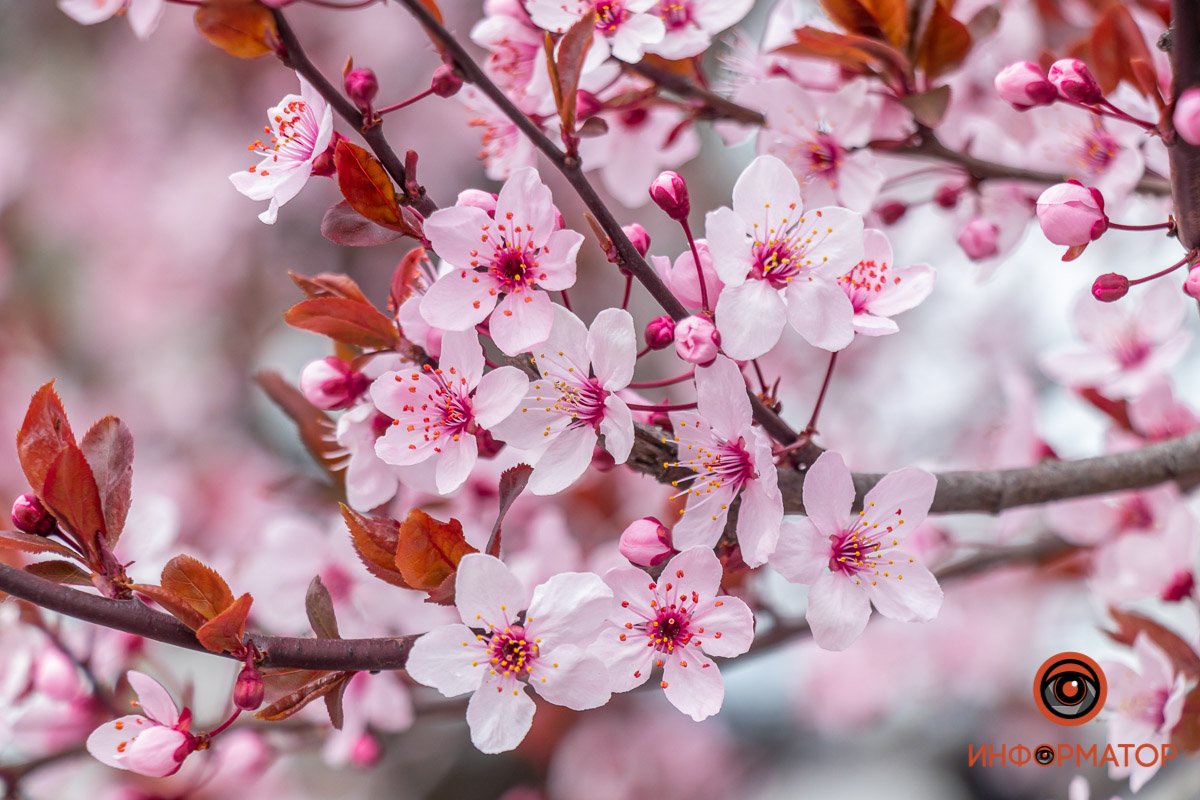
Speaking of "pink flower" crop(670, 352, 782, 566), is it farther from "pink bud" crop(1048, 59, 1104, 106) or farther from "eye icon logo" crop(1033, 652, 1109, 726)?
"eye icon logo" crop(1033, 652, 1109, 726)

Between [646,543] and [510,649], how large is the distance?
0.13 meters

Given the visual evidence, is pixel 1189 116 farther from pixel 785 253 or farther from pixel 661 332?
pixel 661 332

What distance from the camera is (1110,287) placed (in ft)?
2.78

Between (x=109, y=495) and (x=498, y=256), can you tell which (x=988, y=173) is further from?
(x=109, y=495)

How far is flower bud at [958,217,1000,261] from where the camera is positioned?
1.16m

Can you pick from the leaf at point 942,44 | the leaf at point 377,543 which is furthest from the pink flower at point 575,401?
the leaf at point 942,44

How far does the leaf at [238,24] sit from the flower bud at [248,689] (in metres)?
0.43

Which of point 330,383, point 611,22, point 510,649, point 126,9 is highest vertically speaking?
point 126,9

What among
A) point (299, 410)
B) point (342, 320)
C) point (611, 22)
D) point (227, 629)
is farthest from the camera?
point (299, 410)

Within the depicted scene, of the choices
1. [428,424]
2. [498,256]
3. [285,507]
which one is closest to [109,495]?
[428,424]

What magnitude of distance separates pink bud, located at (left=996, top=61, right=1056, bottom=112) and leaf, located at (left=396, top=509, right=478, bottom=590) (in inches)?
23.5

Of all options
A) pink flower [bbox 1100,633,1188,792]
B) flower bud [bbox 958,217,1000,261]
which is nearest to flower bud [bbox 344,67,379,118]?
flower bud [bbox 958,217,1000,261]

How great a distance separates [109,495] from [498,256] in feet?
1.12

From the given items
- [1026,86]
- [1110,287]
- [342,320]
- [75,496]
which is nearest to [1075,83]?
[1026,86]
